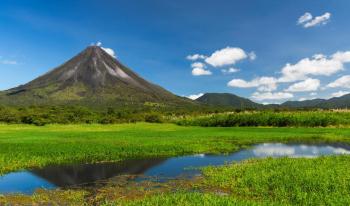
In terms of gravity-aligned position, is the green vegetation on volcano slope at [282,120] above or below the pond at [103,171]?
above

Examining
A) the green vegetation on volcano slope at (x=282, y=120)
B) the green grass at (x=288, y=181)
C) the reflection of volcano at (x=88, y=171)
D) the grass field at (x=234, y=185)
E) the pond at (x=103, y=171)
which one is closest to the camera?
the grass field at (x=234, y=185)

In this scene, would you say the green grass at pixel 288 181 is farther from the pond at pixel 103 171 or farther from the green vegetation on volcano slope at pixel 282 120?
the green vegetation on volcano slope at pixel 282 120

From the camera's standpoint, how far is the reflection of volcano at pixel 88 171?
24.7 meters

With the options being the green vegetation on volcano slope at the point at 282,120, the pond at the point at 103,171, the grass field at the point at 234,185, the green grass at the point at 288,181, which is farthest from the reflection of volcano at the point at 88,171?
the green vegetation on volcano slope at the point at 282,120

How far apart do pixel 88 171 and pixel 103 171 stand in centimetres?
118

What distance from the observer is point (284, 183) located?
797 inches

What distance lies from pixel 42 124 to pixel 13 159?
59.8m

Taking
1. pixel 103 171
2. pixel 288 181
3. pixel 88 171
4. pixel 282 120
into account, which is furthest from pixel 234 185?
pixel 282 120

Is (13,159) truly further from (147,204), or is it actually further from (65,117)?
(65,117)

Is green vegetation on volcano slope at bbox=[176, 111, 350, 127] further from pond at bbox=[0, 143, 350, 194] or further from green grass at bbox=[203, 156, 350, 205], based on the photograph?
green grass at bbox=[203, 156, 350, 205]

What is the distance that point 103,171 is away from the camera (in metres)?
27.8

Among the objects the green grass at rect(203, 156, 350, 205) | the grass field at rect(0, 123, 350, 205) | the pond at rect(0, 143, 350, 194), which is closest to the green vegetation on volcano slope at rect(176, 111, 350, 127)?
the pond at rect(0, 143, 350, 194)

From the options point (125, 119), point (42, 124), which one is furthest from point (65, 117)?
point (125, 119)

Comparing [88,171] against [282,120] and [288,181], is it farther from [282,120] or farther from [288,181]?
[282,120]
